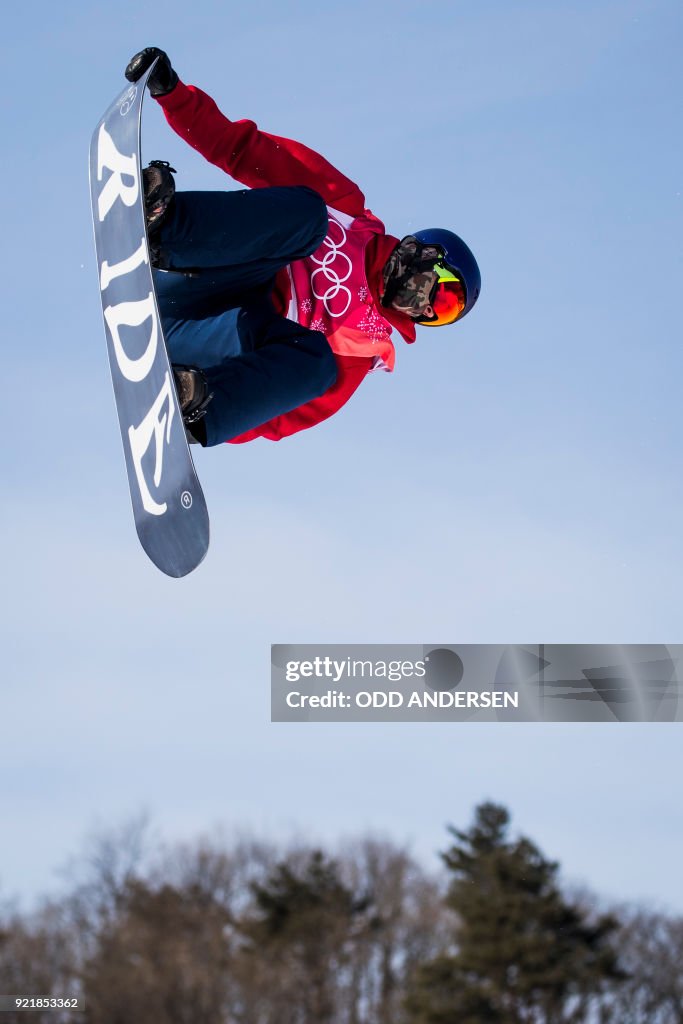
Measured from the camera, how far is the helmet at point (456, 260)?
434 cm

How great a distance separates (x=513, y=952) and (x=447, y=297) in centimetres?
2991

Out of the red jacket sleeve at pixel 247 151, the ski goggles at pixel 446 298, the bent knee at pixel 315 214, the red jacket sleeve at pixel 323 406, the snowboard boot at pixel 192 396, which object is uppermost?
the red jacket sleeve at pixel 247 151

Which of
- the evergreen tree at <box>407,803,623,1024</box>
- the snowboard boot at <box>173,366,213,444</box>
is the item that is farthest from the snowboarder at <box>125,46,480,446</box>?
the evergreen tree at <box>407,803,623,1024</box>

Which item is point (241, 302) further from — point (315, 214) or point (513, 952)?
point (513, 952)

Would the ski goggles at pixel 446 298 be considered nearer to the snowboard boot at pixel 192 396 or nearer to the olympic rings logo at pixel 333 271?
the olympic rings logo at pixel 333 271

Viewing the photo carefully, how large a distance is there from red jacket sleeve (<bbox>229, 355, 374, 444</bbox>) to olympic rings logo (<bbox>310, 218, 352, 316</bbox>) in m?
0.20

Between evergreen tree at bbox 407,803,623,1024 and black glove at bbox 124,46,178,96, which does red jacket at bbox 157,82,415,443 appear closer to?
black glove at bbox 124,46,178,96

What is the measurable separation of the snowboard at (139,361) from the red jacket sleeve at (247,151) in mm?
236

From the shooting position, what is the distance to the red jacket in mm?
3924

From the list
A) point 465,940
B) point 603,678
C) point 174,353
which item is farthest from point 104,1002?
point 174,353

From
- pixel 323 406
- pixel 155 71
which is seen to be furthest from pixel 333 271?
pixel 155 71

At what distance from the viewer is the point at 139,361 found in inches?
138

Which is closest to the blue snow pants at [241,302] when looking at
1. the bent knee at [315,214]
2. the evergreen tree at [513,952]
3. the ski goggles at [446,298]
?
the bent knee at [315,214]

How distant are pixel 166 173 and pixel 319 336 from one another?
80 centimetres
